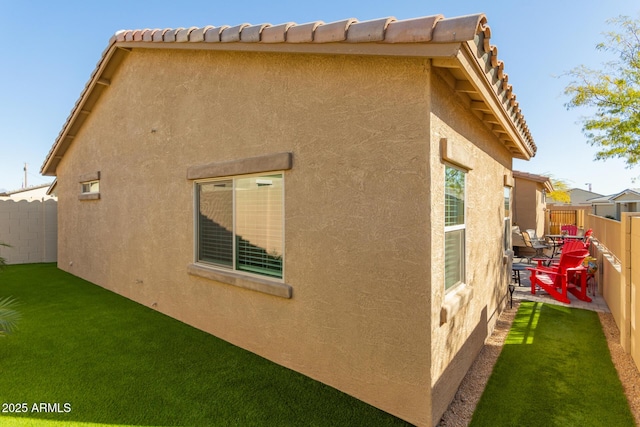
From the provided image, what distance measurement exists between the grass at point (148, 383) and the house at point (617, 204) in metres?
29.1

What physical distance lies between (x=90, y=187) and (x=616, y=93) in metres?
20.6

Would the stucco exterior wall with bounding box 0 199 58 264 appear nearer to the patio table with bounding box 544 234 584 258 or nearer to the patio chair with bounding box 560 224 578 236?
the patio table with bounding box 544 234 584 258

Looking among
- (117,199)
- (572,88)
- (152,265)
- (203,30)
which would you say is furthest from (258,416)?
(572,88)

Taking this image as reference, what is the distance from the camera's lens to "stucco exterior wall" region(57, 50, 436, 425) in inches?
138

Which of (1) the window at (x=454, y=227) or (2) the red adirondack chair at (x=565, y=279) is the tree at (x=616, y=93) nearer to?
→ (2) the red adirondack chair at (x=565, y=279)

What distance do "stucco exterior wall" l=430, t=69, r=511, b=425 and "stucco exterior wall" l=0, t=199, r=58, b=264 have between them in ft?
60.6

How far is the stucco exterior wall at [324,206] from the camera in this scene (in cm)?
350

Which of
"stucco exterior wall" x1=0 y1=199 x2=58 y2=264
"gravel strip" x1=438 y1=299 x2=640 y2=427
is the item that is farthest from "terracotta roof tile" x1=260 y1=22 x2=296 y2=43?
"stucco exterior wall" x1=0 y1=199 x2=58 y2=264

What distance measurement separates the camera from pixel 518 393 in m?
4.32

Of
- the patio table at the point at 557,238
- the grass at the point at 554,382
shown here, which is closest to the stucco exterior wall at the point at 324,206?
the grass at the point at 554,382

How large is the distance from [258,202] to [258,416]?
2.92 metres

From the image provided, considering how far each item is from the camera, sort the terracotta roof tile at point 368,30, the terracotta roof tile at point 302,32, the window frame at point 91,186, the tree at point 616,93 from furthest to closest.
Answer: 1. the tree at point 616,93
2. the window frame at point 91,186
3. the terracotta roof tile at point 302,32
4. the terracotta roof tile at point 368,30

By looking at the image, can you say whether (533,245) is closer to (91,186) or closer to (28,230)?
(91,186)

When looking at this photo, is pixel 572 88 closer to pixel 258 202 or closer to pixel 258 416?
pixel 258 202
